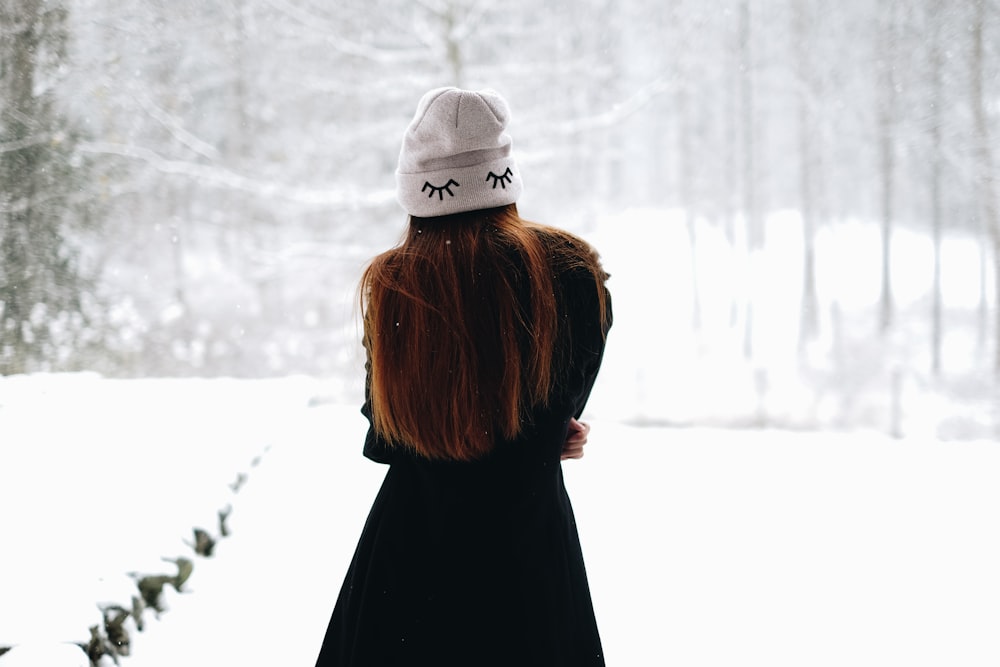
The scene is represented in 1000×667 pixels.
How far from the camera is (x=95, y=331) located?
395cm

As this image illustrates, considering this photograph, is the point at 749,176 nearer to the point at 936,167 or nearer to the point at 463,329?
the point at 936,167

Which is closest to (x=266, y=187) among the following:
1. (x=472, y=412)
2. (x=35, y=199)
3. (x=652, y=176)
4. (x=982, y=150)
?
(x=35, y=199)

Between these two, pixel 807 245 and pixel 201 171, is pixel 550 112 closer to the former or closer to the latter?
pixel 807 245

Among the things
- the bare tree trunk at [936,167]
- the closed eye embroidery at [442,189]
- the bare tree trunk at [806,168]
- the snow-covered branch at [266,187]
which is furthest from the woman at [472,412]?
the bare tree trunk at [806,168]

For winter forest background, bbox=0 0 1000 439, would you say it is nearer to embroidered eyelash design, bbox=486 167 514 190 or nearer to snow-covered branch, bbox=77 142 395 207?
snow-covered branch, bbox=77 142 395 207

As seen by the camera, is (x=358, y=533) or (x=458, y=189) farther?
(x=358, y=533)

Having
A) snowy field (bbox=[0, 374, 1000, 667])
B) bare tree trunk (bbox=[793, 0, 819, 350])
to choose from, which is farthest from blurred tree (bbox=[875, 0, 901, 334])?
snowy field (bbox=[0, 374, 1000, 667])

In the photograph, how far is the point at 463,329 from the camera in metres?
0.90

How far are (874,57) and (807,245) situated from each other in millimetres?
1420

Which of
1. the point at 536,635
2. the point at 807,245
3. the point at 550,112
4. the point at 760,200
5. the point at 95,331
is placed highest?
the point at 550,112

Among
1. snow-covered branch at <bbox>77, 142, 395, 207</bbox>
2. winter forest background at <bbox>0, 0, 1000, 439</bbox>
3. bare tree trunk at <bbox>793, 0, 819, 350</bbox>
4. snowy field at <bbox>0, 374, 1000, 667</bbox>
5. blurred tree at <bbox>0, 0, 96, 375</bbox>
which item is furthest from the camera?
bare tree trunk at <bbox>793, 0, 819, 350</bbox>

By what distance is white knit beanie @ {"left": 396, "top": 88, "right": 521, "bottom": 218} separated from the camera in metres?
0.93

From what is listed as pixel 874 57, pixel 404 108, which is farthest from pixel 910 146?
pixel 404 108

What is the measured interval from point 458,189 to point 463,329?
19 cm
